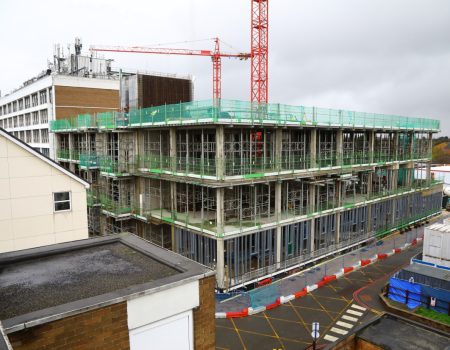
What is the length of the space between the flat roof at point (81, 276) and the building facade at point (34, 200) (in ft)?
33.8

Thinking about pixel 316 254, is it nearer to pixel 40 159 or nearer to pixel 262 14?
pixel 40 159

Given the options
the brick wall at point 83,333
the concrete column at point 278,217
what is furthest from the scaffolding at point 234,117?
the brick wall at point 83,333

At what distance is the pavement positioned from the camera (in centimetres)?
1789

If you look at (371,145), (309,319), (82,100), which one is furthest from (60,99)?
(309,319)

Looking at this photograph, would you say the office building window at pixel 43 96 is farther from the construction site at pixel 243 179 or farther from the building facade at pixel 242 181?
the building facade at pixel 242 181

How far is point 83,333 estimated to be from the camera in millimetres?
6188

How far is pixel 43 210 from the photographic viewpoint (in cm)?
1972

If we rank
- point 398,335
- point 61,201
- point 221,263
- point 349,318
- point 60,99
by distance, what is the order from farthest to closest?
point 60,99
point 221,263
point 61,201
point 349,318
point 398,335

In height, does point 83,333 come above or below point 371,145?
below

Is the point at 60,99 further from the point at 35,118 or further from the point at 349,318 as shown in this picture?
the point at 349,318

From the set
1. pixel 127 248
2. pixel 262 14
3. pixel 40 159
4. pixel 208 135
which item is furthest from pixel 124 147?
pixel 262 14

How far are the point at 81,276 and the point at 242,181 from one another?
15354mm

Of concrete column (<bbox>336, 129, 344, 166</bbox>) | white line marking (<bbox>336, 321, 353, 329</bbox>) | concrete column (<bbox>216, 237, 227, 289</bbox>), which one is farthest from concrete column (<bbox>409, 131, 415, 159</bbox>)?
concrete column (<bbox>216, 237, 227, 289</bbox>)

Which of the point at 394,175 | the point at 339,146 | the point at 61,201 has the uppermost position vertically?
the point at 339,146
